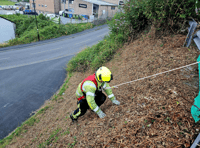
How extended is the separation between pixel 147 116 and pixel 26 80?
11080 millimetres

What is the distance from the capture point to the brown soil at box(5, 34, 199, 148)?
288cm

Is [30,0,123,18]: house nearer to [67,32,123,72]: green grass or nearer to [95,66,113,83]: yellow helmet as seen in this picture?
[67,32,123,72]: green grass

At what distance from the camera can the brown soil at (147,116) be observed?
113 inches

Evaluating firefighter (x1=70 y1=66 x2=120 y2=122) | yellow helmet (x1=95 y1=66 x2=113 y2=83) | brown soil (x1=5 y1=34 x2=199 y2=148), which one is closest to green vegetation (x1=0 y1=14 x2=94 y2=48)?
brown soil (x1=5 y1=34 x2=199 y2=148)

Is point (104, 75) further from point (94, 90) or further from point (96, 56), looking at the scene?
point (96, 56)

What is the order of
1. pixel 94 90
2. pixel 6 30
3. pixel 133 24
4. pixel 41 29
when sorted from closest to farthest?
pixel 94 90, pixel 133 24, pixel 6 30, pixel 41 29

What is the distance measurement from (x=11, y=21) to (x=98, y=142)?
35.6 metres

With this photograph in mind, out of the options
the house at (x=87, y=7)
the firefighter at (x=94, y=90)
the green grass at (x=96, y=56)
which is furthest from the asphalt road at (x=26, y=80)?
the house at (x=87, y=7)

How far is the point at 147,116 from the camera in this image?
11.0 feet

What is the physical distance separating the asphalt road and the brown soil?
6.18ft

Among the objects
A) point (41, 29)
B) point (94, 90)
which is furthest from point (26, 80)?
point (41, 29)

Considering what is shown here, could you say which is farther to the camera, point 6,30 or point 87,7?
point 87,7

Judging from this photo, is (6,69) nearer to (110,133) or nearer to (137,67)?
(137,67)

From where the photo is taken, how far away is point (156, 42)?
7.13 metres
